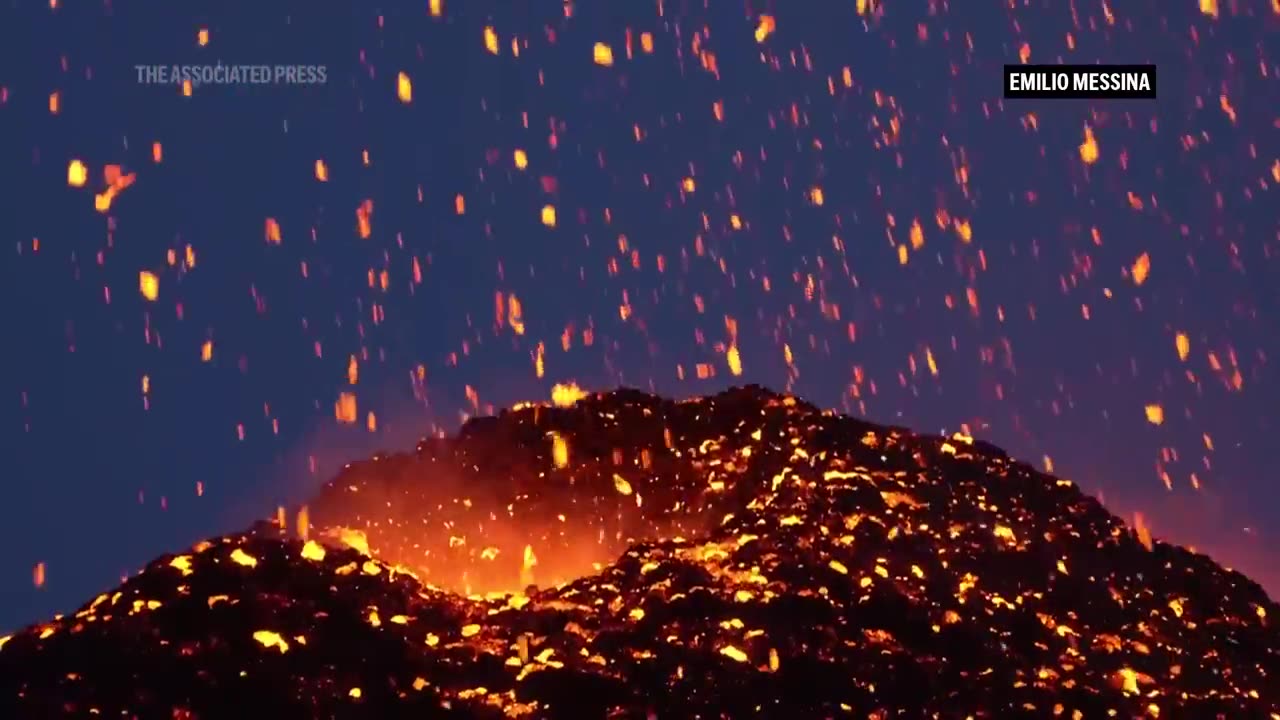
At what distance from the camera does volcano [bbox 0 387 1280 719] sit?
30.4ft

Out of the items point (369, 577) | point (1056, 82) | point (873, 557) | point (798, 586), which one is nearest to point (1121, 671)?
point (873, 557)

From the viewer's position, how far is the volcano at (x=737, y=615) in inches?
365

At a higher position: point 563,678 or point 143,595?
point 143,595

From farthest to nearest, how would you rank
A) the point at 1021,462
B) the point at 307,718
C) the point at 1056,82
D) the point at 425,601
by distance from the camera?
the point at 1056,82, the point at 1021,462, the point at 425,601, the point at 307,718

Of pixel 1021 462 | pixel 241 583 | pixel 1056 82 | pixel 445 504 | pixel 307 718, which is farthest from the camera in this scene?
pixel 1056 82

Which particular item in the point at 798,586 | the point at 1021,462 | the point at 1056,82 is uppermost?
the point at 1056,82

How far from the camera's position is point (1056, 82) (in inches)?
754

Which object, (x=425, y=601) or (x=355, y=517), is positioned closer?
(x=425, y=601)

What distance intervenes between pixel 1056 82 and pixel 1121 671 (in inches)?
488

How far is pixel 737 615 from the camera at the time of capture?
10367mm

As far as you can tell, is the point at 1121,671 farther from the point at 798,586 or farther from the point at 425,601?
the point at 425,601

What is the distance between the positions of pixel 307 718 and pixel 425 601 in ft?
7.31

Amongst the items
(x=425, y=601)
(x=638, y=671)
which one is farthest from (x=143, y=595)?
(x=638, y=671)

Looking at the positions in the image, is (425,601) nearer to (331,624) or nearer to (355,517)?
(331,624)
